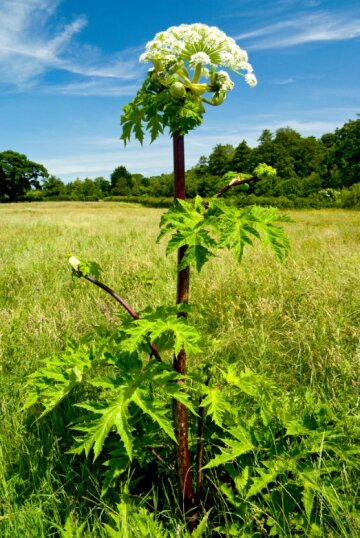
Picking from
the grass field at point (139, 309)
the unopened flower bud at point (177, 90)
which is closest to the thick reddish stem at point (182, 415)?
the unopened flower bud at point (177, 90)

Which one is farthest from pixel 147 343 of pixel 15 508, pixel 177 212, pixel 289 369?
pixel 289 369

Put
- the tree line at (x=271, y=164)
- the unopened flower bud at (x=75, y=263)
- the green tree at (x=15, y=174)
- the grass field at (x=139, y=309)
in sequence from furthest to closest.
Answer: the green tree at (x=15, y=174), the tree line at (x=271, y=164), the grass field at (x=139, y=309), the unopened flower bud at (x=75, y=263)

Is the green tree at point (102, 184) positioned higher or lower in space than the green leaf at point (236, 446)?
higher

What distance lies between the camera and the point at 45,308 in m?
4.69

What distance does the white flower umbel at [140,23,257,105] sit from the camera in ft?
5.06

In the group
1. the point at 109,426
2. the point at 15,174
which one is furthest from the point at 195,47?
the point at 15,174

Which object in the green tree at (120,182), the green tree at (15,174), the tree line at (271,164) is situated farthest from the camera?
the green tree at (120,182)

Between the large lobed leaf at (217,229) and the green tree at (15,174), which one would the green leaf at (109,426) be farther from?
the green tree at (15,174)

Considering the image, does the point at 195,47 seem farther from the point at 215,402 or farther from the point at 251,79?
the point at 215,402

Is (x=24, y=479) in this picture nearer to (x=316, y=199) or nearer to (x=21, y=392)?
(x=21, y=392)

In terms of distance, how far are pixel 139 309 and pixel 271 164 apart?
4123 cm

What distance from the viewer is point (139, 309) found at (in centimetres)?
459

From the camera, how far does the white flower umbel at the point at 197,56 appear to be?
1.54 m

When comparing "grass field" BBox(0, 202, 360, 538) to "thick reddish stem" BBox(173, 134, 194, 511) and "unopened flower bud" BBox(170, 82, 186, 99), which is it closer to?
"thick reddish stem" BBox(173, 134, 194, 511)
